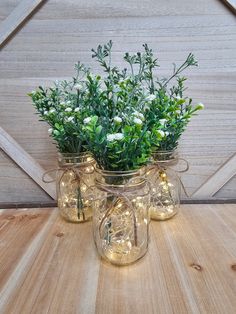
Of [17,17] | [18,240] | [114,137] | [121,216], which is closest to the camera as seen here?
[114,137]

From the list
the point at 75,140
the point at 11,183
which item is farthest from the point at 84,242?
the point at 11,183

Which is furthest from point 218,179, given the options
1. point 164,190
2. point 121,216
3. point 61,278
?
point 61,278

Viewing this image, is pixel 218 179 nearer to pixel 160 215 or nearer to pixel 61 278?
pixel 160 215

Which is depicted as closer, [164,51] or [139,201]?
[139,201]

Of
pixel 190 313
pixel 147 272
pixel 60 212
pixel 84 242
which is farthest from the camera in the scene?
pixel 60 212

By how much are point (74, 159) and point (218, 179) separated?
43 centimetres

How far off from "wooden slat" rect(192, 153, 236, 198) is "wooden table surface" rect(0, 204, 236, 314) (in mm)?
109

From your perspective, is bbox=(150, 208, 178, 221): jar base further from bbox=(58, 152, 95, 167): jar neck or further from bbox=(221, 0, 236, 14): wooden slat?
bbox=(221, 0, 236, 14): wooden slat

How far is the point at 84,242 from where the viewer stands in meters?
0.66

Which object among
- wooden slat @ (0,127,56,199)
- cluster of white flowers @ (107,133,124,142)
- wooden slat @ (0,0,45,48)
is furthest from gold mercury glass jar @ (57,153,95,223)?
wooden slat @ (0,0,45,48)

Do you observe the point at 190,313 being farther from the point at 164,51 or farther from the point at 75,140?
the point at 164,51

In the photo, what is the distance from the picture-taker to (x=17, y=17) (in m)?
0.78

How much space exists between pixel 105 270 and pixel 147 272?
0.27 feet

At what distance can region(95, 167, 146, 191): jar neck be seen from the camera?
0.53m
